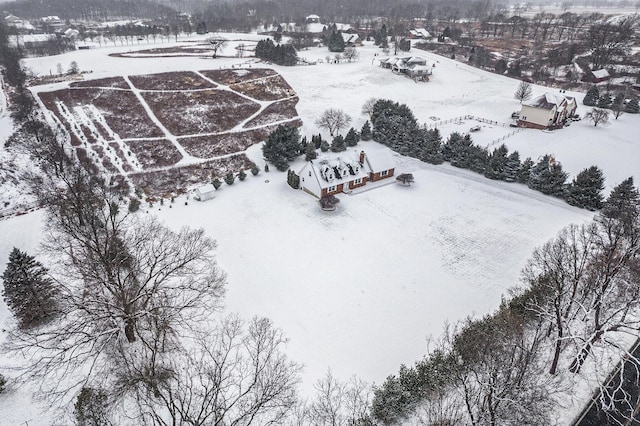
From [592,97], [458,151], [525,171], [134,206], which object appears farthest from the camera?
[592,97]

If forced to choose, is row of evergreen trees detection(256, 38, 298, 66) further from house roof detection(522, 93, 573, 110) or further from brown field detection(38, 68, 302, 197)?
house roof detection(522, 93, 573, 110)

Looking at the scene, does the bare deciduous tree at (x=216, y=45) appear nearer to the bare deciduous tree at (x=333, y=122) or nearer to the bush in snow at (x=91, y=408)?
the bare deciduous tree at (x=333, y=122)

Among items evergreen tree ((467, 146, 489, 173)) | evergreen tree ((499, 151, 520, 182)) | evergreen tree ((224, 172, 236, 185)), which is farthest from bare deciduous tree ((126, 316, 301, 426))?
evergreen tree ((499, 151, 520, 182))

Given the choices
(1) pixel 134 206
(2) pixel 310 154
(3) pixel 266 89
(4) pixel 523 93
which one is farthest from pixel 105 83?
(4) pixel 523 93

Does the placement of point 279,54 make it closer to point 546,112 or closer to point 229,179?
point 229,179

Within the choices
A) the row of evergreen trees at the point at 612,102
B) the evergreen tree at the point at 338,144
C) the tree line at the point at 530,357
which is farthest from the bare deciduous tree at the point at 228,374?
the row of evergreen trees at the point at 612,102
